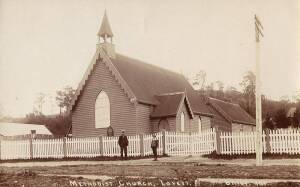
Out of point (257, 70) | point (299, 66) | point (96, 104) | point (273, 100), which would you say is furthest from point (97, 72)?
point (273, 100)

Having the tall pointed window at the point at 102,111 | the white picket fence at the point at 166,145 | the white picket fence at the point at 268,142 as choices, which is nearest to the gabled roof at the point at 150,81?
the tall pointed window at the point at 102,111

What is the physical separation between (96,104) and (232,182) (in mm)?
22867

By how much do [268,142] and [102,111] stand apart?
1363 centimetres

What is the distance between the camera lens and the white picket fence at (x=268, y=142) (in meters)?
23.8

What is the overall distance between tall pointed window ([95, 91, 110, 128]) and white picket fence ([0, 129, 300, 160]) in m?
4.05

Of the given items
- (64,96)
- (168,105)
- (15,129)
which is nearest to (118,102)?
(168,105)

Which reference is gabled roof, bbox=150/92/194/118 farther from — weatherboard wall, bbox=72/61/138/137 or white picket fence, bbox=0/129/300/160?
white picket fence, bbox=0/129/300/160

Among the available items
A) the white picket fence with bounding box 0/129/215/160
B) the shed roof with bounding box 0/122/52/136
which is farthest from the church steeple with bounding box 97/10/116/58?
the shed roof with bounding box 0/122/52/136

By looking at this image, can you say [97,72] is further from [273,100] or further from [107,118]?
[273,100]

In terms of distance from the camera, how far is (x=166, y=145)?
28.6 m

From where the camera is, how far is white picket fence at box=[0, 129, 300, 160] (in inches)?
955

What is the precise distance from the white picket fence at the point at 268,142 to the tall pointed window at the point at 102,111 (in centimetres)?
1047

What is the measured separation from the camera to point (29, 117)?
318 ft

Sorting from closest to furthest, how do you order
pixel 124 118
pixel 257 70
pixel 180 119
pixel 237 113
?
pixel 257 70 → pixel 124 118 → pixel 180 119 → pixel 237 113
